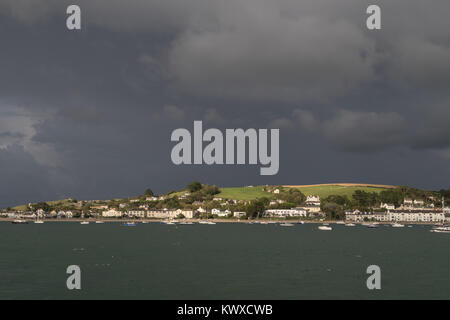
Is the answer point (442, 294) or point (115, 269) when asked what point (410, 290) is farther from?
point (115, 269)

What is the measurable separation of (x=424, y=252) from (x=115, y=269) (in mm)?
58010

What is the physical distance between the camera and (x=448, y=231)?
167250mm

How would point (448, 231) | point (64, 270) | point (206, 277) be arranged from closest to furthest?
point (206, 277) < point (64, 270) < point (448, 231)

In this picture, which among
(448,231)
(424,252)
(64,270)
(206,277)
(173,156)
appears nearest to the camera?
(206,277)

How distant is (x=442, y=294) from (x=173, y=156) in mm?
36984
